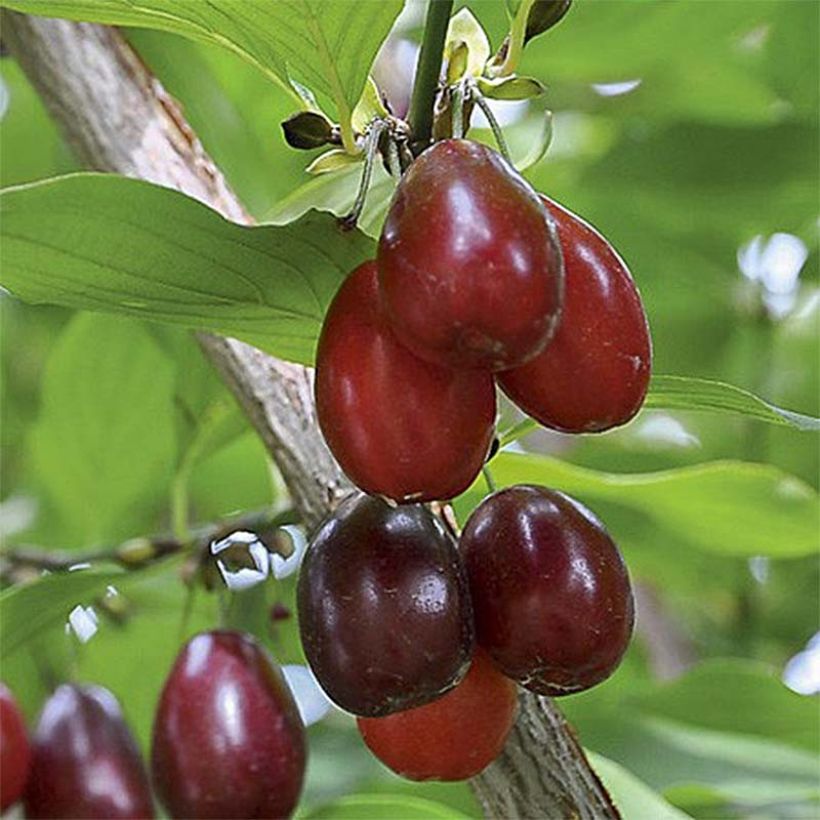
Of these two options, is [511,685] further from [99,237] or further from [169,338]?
[169,338]

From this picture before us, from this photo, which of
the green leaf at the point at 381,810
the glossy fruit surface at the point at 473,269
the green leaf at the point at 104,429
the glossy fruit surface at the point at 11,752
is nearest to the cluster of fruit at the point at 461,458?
the glossy fruit surface at the point at 473,269

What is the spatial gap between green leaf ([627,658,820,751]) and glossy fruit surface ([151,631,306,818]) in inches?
17.2

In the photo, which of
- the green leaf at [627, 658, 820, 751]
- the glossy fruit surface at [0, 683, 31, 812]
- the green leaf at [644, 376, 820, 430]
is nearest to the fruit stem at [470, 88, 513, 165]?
the green leaf at [644, 376, 820, 430]

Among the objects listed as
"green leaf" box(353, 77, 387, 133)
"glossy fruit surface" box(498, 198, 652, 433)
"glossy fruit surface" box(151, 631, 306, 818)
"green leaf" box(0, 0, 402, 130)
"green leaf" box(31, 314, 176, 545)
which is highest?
"green leaf" box(0, 0, 402, 130)

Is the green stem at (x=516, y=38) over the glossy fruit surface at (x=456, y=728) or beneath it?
over

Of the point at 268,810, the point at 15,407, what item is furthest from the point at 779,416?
the point at 15,407

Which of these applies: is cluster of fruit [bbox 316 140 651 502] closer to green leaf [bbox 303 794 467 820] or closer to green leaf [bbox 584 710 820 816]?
green leaf [bbox 303 794 467 820]

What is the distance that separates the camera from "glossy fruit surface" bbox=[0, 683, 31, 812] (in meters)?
0.98

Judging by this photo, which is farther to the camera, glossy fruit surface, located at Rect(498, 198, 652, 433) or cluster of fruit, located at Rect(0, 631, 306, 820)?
cluster of fruit, located at Rect(0, 631, 306, 820)

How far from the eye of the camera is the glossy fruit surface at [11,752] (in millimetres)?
982

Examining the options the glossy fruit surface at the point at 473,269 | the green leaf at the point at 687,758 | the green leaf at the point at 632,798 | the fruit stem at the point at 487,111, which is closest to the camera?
the glossy fruit surface at the point at 473,269

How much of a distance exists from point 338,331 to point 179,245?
87 millimetres

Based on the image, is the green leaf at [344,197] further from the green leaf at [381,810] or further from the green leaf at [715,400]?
the green leaf at [381,810]

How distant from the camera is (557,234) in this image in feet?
1.84
